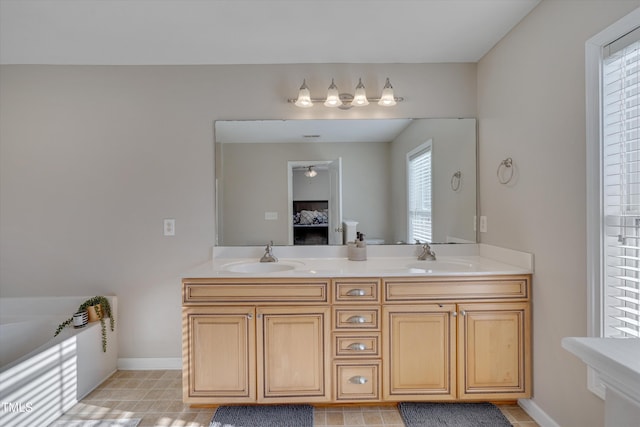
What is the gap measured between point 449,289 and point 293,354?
981 millimetres

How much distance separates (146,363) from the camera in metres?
2.62

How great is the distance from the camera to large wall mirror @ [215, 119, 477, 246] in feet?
8.57

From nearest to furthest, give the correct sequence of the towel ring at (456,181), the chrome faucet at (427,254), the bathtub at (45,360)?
the bathtub at (45,360), the chrome faucet at (427,254), the towel ring at (456,181)

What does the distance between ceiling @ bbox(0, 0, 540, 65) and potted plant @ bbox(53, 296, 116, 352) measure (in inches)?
68.4

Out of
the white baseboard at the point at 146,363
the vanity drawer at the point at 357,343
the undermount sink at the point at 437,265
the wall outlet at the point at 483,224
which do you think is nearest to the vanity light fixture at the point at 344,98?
the wall outlet at the point at 483,224

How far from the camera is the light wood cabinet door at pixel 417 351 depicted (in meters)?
Result: 2.01

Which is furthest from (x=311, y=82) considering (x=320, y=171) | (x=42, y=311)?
(x=42, y=311)

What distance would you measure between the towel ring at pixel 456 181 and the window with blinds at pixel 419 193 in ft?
0.58

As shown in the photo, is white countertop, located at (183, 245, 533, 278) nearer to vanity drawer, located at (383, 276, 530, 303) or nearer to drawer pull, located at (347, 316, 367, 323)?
vanity drawer, located at (383, 276, 530, 303)

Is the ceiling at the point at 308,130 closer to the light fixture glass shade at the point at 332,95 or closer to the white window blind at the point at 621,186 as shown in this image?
the light fixture glass shade at the point at 332,95

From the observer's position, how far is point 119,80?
259 centimetres

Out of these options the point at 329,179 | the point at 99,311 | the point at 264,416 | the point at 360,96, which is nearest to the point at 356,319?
the point at 264,416

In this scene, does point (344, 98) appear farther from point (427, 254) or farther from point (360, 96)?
point (427, 254)

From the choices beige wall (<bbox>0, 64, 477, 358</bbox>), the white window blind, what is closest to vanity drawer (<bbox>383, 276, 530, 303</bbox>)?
the white window blind
